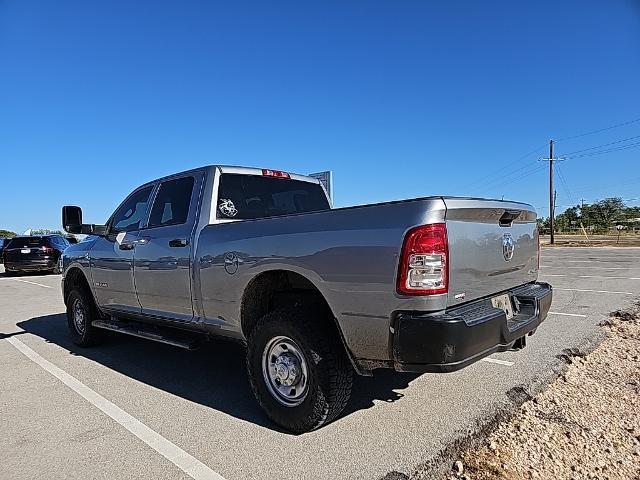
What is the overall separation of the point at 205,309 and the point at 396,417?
1773 mm

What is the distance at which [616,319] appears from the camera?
21.3 ft

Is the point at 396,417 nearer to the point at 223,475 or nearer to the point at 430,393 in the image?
the point at 430,393

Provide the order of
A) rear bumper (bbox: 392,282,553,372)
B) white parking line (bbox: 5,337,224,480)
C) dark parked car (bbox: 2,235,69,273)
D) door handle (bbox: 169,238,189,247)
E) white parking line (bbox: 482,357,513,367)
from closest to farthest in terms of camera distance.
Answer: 1. rear bumper (bbox: 392,282,553,372)
2. white parking line (bbox: 5,337,224,480)
3. door handle (bbox: 169,238,189,247)
4. white parking line (bbox: 482,357,513,367)
5. dark parked car (bbox: 2,235,69,273)

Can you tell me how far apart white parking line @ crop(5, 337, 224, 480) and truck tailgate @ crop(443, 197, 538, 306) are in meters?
1.80

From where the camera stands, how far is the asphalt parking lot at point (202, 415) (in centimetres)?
276

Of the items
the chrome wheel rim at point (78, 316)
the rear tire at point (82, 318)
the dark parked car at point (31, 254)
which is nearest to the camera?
the rear tire at point (82, 318)

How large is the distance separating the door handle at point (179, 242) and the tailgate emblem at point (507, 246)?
2.61 m

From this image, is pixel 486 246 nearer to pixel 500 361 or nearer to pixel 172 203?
pixel 500 361

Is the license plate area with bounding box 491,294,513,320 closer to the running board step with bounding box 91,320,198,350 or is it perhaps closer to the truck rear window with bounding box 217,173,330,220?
the truck rear window with bounding box 217,173,330,220

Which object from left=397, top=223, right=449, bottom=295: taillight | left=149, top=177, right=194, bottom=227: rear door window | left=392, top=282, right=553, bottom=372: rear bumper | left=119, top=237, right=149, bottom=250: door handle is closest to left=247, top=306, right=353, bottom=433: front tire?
left=392, top=282, right=553, bottom=372: rear bumper

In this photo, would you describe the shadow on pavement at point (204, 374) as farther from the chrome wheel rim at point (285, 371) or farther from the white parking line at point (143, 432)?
the white parking line at point (143, 432)

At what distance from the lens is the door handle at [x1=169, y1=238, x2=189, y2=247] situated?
13.2ft

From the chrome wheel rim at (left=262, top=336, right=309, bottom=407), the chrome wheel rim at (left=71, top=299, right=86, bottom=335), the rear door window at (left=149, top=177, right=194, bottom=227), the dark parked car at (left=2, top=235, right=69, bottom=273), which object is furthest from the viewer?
the dark parked car at (left=2, top=235, right=69, bottom=273)

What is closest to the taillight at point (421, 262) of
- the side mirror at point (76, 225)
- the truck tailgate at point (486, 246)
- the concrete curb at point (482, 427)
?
the truck tailgate at point (486, 246)
